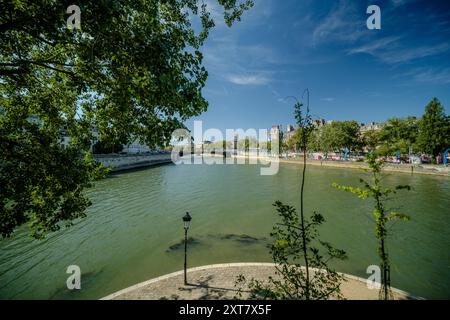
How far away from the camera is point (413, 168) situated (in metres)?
40.9

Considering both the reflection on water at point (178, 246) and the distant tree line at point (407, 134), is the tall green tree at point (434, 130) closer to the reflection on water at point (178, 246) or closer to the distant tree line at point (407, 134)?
the distant tree line at point (407, 134)

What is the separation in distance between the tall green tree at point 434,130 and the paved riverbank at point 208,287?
58.6 metres

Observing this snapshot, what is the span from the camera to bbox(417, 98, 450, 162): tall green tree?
4609 cm

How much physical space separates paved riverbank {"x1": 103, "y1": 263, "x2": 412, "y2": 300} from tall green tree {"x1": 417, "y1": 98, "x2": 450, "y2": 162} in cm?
5864

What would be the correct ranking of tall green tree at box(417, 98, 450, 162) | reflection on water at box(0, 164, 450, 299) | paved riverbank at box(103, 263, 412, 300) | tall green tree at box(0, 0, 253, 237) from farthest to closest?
tall green tree at box(417, 98, 450, 162) → reflection on water at box(0, 164, 450, 299) → paved riverbank at box(103, 263, 412, 300) → tall green tree at box(0, 0, 253, 237)

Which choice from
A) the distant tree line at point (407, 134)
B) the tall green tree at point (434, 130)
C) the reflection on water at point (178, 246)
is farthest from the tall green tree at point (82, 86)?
the tall green tree at point (434, 130)

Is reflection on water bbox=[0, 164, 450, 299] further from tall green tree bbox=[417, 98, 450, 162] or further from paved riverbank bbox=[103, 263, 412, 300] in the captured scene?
tall green tree bbox=[417, 98, 450, 162]

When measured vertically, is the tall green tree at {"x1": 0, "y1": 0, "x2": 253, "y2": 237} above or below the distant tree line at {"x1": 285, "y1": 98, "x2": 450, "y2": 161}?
below

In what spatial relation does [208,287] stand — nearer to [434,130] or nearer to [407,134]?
[434,130]

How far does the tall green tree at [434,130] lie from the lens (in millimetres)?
46094

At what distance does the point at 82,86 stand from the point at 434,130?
66.3 metres

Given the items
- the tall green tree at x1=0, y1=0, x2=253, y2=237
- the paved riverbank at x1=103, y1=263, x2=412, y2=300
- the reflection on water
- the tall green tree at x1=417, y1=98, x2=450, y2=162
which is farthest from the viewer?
the tall green tree at x1=417, y1=98, x2=450, y2=162

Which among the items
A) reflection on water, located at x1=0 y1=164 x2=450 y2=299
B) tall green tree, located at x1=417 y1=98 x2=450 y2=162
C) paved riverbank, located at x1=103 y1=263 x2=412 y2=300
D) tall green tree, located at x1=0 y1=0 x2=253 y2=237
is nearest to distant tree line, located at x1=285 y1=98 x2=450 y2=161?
tall green tree, located at x1=417 y1=98 x2=450 y2=162
